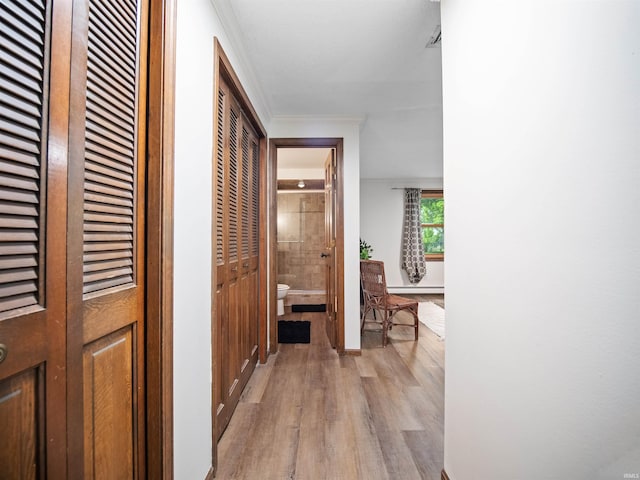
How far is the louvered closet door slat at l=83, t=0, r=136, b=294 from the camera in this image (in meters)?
0.76

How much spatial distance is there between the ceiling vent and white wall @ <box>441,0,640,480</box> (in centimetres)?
70

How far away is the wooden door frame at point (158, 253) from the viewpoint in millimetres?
992

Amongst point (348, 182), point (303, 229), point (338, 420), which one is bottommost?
point (338, 420)

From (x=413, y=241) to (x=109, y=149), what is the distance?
20.1 ft

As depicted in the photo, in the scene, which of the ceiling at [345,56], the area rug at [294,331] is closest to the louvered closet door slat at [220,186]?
the ceiling at [345,56]

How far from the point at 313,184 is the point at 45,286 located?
5162mm

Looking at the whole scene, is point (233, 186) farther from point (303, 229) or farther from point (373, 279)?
point (303, 229)

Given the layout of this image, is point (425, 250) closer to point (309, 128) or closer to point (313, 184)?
point (313, 184)

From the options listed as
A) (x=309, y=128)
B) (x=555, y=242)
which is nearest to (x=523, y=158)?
(x=555, y=242)

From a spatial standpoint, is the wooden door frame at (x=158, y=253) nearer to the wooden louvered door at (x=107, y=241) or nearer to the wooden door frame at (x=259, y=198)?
the wooden louvered door at (x=107, y=241)

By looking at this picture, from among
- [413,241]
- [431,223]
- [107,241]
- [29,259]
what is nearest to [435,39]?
[107,241]

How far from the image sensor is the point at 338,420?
74.7 inches

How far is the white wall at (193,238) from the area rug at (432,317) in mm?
3010

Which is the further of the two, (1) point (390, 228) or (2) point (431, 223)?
(2) point (431, 223)
